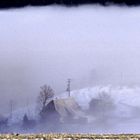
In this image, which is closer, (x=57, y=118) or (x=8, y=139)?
(x=8, y=139)

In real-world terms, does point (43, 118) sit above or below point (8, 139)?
below

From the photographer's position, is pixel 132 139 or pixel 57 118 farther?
pixel 57 118

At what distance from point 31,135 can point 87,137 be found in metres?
1.77

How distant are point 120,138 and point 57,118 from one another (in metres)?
5.61

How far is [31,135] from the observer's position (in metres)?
13.8

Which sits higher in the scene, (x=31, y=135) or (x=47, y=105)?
(x=31, y=135)

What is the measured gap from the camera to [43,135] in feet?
45.2

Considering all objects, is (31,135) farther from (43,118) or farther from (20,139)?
(43,118)

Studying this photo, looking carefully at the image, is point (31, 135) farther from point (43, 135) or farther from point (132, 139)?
point (132, 139)

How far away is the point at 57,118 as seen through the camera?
1891 cm

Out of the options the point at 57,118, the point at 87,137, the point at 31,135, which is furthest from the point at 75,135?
the point at 57,118

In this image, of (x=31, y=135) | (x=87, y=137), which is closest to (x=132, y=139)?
(x=87, y=137)

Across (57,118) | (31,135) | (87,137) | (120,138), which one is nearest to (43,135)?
(31,135)

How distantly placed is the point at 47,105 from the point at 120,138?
632cm
